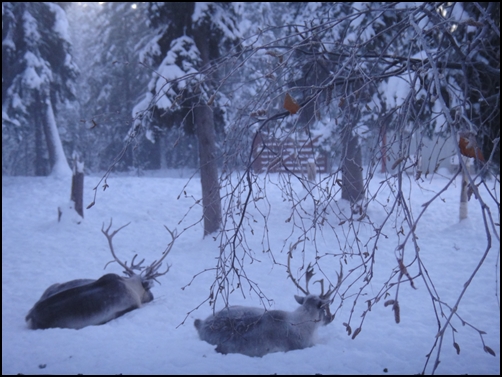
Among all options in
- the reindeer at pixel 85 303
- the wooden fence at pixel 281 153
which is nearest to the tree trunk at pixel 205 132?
the reindeer at pixel 85 303

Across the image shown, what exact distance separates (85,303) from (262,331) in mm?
2794

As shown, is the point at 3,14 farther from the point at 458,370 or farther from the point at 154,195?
the point at 458,370

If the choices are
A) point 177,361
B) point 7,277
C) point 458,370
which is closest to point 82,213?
point 7,277

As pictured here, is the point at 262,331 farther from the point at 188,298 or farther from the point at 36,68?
the point at 36,68

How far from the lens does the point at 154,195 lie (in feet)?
49.2

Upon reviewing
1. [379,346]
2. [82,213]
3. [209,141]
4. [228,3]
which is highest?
[228,3]

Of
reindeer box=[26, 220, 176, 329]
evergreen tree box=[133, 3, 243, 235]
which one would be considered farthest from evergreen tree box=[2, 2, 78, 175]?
reindeer box=[26, 220, 176, 329]

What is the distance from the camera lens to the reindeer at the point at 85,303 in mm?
6117

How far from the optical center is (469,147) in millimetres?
1806

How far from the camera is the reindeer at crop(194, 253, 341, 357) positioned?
16.9 ft

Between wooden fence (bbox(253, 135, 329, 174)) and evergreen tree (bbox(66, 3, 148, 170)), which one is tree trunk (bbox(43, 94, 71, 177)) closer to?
evergreen tree (bbox(66, 3, 148, 170))

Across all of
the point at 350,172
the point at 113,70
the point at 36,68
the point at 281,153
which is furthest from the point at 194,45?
the point at 113,70

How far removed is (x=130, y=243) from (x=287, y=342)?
21.5 feet

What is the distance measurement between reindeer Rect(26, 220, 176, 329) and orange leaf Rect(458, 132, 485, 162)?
4.83 meters
